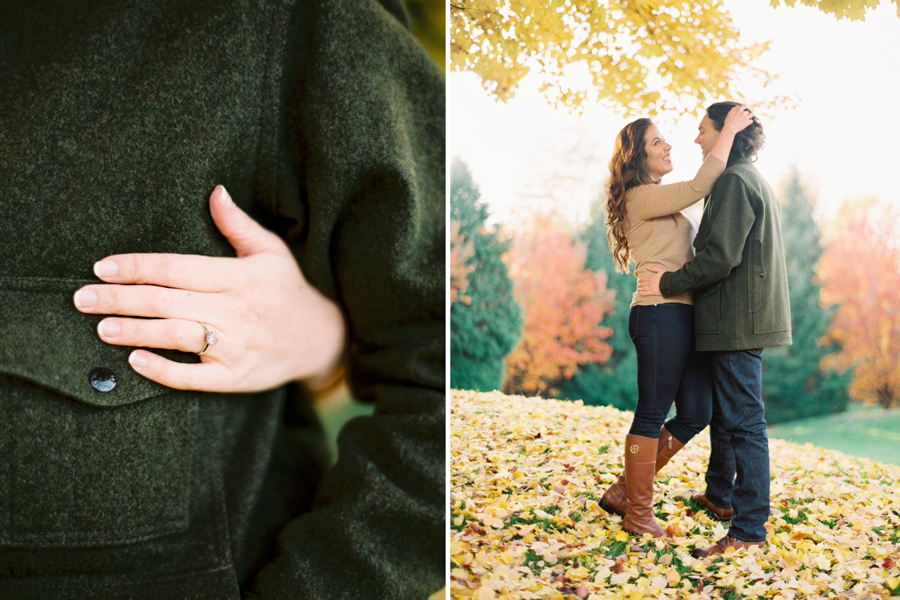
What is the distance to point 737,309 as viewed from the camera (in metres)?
0.95

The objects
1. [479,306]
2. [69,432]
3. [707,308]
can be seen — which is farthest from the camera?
[479,306]

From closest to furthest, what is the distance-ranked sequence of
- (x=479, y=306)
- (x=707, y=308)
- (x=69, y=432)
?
(x=69, y=432) → (x=707, y=308) → (x=479, y=306)

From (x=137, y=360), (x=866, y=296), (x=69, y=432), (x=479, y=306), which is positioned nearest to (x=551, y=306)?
(x=479, y=306)

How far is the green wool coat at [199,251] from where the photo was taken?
2.82 feet

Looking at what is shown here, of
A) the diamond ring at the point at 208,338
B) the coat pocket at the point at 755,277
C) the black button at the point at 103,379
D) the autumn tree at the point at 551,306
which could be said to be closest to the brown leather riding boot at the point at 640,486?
the autumn tree at the point at 551,306

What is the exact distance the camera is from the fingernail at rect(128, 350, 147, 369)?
879 mm

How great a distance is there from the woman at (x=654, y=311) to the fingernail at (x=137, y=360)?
725 mm

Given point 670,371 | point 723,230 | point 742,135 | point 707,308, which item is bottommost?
point 670,371

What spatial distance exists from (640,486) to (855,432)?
1.08 feet

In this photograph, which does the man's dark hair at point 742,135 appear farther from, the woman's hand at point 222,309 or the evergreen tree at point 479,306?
the woman's hand at point 222,309

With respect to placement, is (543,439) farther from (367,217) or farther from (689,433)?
(367,217)

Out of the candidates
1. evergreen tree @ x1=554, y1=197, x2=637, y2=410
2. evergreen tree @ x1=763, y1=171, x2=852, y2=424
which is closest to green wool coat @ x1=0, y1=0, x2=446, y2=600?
evergreen tree @ x1=554, y1=197, x2=637, y2=410

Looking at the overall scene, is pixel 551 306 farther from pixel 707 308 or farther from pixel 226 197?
pixel 226 197

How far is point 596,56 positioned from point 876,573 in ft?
3.02
